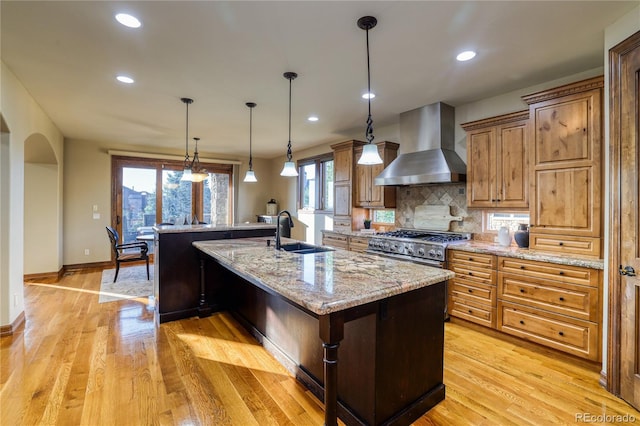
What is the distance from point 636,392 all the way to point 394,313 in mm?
1770

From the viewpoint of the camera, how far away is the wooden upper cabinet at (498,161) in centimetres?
317

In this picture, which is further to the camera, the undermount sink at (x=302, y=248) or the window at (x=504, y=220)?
the window at (x=504, y=220)

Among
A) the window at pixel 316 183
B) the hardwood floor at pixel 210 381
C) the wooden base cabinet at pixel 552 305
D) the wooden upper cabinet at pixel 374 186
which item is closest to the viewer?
the hardwood floor at pixel 210 381

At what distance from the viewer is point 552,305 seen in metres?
2.65

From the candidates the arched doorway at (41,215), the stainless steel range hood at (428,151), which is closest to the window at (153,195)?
the arched doorway at (41,215)

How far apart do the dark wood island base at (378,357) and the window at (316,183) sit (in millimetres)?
4221

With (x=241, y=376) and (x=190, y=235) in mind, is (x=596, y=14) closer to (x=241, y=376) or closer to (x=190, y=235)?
(x=241, y=376)

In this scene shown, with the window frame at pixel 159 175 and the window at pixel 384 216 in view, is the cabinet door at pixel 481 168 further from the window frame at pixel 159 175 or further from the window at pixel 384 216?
the window frame at pixel 159 175

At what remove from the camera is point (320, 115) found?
14.4 feet

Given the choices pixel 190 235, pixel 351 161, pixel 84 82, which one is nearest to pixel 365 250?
pixel 351 161

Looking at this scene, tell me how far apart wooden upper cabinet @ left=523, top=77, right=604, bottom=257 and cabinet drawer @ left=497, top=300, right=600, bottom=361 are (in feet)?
1.98

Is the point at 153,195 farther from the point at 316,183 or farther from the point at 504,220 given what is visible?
the point at 504,220

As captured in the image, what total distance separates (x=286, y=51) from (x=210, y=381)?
269 cm

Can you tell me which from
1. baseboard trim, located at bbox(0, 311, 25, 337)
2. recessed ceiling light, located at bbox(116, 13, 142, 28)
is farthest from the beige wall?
recessed ceiling light, located at bbox(116, 13, 142, 28)
